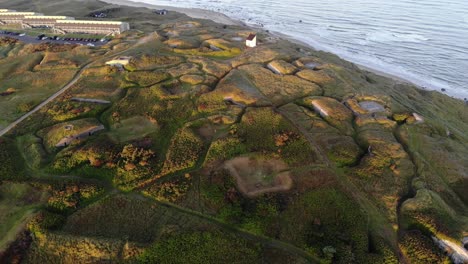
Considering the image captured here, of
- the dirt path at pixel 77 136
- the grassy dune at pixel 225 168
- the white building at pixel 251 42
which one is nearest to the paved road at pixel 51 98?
the grassy dune at pixel 225 168

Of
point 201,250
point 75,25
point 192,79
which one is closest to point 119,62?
point 192,79

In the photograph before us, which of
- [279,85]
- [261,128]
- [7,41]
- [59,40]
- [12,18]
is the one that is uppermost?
[12,18]

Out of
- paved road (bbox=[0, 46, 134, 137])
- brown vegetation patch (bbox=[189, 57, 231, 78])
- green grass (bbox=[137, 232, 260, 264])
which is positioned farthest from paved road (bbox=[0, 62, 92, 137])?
green grass (bbox=[137, 232, 260, 264])

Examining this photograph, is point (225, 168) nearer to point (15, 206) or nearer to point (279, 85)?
point (15, 206)

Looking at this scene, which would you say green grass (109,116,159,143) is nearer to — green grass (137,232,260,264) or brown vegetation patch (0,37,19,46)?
green grass (137,232,260,264)

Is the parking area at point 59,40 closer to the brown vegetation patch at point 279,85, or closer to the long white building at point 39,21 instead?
the long white building at point 39,21

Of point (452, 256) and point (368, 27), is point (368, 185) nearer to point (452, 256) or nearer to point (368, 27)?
point (452, 256)
